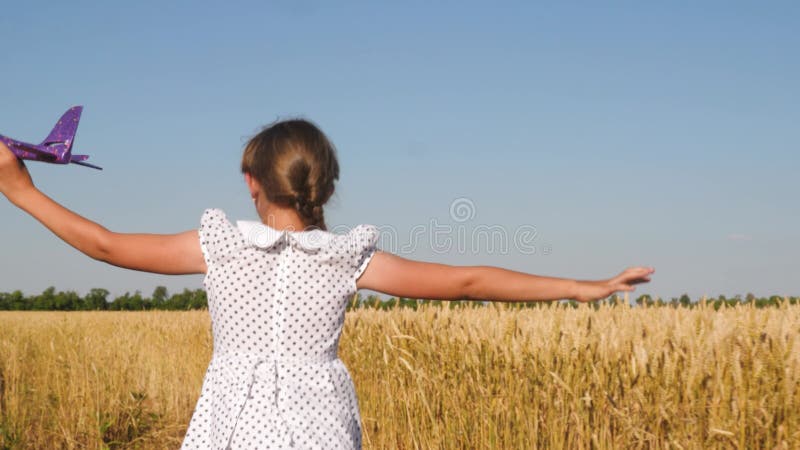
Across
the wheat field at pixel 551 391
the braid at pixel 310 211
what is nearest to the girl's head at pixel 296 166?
the braid at pixel 310 211

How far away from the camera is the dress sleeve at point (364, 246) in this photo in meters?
2.14

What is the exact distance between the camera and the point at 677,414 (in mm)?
3793

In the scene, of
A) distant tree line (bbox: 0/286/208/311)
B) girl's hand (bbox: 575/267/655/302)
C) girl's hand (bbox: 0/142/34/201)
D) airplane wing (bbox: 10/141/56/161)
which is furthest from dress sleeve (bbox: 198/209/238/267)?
distant tree line (bbox: 0/286/208/311)

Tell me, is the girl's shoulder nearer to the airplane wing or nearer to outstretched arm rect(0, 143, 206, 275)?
outstretched arm rect(0, 143, 206, 275)

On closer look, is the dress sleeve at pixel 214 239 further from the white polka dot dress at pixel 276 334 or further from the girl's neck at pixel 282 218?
the girl's neck at pixel 282 218

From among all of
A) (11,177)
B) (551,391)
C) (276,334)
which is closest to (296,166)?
(276,334)

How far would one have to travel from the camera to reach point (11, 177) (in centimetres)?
229

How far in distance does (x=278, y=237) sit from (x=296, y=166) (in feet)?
0.69

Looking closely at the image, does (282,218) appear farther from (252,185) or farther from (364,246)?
(364,246)

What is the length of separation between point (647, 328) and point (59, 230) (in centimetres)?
327

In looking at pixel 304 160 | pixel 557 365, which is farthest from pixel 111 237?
pixel 557 365

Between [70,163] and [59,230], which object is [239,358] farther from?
[70,163]

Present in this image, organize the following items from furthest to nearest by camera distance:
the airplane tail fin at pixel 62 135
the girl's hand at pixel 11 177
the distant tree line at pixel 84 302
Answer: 1. the distant tree line at pixel 84 302
2. the airplane tail fin at pixel 62 135
3. the girl's hand at pixel 11 177

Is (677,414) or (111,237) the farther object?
(677,414)
